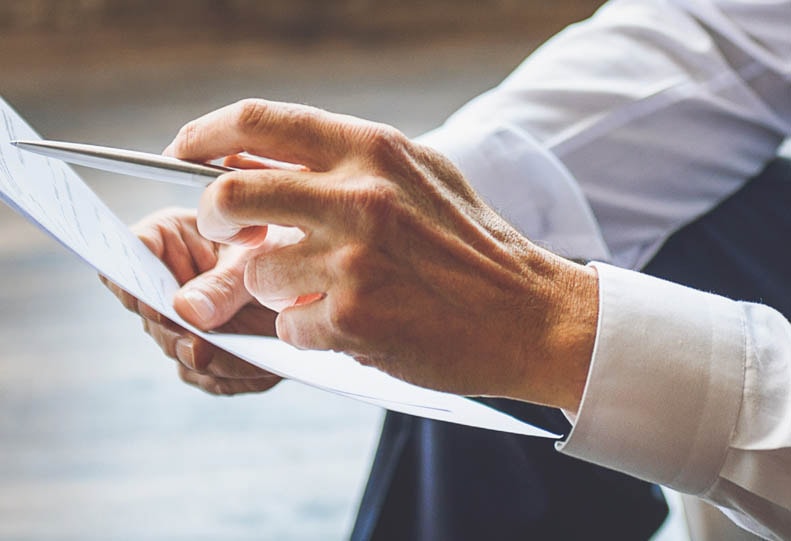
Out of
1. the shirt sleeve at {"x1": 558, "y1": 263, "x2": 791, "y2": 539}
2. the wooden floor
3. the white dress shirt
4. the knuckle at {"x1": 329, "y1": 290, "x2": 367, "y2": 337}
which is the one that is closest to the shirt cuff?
the shirt sleeve at {"x1": 558, "y1": 263, "x2": 791, "y2": 539}

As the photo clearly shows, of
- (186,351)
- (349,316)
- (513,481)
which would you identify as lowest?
(513,481)

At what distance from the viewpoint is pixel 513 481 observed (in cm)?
81

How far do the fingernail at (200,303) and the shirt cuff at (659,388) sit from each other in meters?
0.25

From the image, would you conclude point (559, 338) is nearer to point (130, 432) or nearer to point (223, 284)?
point (223, 284)

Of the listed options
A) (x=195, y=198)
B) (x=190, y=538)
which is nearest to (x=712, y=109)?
(x=190, y=538)

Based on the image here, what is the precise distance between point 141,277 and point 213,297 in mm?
70

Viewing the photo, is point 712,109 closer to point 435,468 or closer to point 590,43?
point 590,43

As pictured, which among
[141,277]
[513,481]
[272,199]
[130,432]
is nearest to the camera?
[272,199]

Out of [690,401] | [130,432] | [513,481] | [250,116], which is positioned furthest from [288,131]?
[130,432]

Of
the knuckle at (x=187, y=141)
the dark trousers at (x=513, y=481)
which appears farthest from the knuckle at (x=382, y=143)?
the dark trousers at (x=513, y=481)

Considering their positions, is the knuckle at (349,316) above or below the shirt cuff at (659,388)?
above

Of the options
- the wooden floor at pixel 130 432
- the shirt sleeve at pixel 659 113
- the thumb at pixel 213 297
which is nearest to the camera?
the thumb at pixel 213 297

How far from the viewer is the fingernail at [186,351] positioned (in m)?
0.72

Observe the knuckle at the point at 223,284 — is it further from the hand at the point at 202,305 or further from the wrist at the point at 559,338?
the wrist at the point at 559,338
